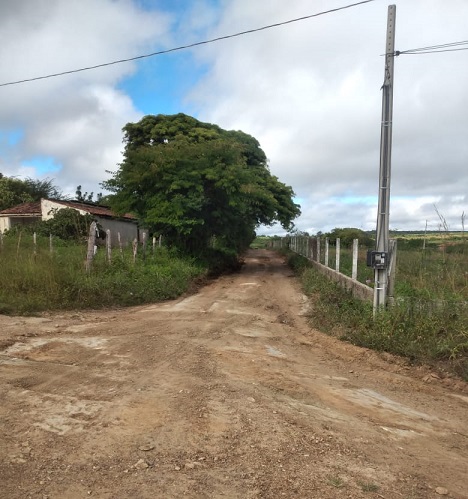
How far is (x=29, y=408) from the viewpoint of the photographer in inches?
158

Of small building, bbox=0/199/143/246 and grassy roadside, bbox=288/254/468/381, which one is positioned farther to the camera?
small building, bbox=0/199/143/246

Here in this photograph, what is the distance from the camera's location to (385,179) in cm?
800

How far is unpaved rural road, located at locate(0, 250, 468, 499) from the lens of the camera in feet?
9.66

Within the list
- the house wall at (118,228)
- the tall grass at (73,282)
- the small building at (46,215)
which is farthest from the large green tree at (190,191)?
the house wall at (118,228)

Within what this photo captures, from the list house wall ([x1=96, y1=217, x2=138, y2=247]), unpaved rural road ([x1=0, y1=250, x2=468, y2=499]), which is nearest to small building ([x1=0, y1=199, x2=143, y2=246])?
house wall ([x1=96, y1=217, x2=138, y2=247])

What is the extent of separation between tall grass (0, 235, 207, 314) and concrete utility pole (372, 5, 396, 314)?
5.90 metres

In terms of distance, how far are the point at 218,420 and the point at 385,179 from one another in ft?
18.8

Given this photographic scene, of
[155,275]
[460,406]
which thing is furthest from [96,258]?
[460,406]

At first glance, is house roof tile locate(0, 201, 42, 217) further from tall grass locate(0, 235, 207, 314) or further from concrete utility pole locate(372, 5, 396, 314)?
concrete utility pole locate(372, 5, 396, 314)

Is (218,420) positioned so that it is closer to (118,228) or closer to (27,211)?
(118,228)

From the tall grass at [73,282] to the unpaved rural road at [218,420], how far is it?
2311 millimetres

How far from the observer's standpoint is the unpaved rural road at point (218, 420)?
9.66 feet

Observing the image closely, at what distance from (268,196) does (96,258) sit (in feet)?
30.7

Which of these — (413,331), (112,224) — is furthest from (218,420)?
(112,224)
